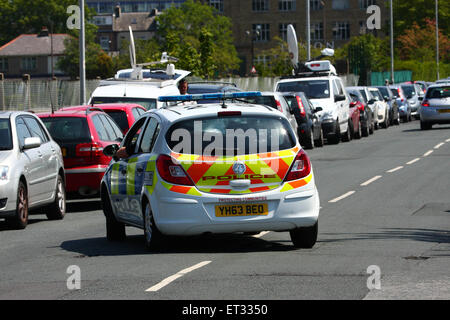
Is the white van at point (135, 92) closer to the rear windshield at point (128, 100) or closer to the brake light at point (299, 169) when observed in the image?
the rear windshield at point (128, 100)

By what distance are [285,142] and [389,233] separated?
2.26 meters

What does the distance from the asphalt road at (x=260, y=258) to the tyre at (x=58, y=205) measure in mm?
294

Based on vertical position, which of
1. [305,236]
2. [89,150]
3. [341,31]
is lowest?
[305,236]

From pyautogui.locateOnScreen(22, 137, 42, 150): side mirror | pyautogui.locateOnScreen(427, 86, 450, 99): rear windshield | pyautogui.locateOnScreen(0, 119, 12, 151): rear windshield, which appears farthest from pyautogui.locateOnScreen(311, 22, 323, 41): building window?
pyautogui.locateOnScreen(22, 137, 42, 150): side mirror

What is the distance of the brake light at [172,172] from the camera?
11.8 meters

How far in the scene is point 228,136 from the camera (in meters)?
12.0

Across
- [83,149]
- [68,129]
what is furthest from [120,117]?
[83,149]

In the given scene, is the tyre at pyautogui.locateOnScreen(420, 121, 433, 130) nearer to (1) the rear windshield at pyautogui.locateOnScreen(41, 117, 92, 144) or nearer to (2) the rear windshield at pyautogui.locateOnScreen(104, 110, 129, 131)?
(2) the rear windshield at pyautogui.locateOnScreen(104, 110, 129, 131)

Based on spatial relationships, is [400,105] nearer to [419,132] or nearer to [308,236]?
[419,132]

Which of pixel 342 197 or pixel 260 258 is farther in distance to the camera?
pixel 342 197

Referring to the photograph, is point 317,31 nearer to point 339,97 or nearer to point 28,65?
point 28,65

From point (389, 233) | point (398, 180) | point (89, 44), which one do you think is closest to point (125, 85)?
point (398, 180)

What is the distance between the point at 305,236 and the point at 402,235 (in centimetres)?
168

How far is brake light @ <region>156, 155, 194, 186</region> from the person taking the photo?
38.8 feet
